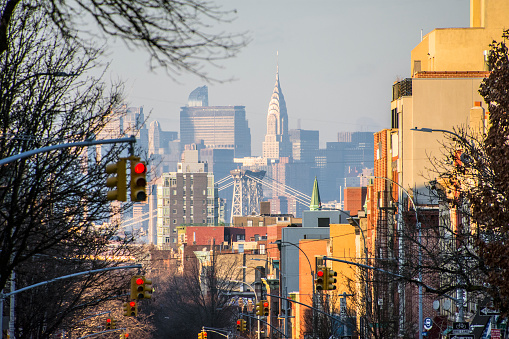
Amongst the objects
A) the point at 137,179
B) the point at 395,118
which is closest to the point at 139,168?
the point at 137,179

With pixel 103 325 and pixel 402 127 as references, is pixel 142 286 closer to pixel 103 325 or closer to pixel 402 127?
pixel 402 127

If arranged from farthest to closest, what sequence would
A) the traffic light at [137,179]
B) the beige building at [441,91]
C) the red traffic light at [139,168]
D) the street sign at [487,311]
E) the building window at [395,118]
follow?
the building window at [395,118], the beige building at [441,91], the street sign at [487,311], the red traffic light at [139,168], the traffic light at [137,179]

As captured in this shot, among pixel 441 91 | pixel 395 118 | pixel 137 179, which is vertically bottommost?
pixel 137 179

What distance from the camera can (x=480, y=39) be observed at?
59.8 meters

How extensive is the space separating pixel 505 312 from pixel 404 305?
29.1 metres

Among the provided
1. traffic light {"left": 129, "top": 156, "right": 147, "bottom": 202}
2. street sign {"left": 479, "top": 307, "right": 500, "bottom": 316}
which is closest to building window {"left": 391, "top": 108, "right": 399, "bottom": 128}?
street sign {"left": 479, "top": 307, "right": 500, "bottom": 316}

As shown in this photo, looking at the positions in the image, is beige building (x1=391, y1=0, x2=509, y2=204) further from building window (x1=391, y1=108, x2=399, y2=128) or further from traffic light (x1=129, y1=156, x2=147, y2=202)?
traffic light (x1=129, y1=156, x2=147, y2=202)

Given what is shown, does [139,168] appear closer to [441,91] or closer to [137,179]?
[137,179]

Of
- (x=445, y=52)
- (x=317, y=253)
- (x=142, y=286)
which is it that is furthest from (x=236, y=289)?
(x=142, y=286)

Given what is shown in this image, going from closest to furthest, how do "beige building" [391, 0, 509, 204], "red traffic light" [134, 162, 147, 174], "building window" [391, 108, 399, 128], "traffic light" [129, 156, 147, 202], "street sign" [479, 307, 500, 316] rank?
"traffic light" [129, 156, 147, 202]
"red traffic light" [134, 162, 147, 174]
"street sign" [479, 307, 500, 316]
"beige building" [391, 0, 509, 204]
"building window" [391, 108, 399, 128]

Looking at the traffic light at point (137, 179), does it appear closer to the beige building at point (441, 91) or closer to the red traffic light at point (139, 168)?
the red traffic light at point (139, 168)

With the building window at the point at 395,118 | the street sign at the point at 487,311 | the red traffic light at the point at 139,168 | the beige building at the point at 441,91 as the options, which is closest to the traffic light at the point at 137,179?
the red traffic light at the point at 139,168

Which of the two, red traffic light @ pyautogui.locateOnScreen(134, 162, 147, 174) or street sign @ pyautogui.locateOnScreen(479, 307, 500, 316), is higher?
red traffic light @ pyautogui.locateOnScreen(134, 162, 147, 174)

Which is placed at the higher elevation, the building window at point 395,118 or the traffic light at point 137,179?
the building window at point 395,118
